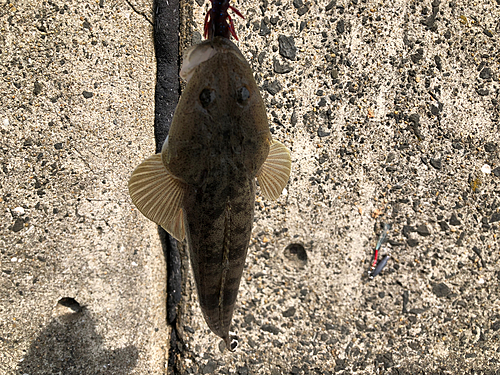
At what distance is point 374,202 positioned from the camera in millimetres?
2939

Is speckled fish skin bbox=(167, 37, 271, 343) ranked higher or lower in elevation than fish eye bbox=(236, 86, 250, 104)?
lower

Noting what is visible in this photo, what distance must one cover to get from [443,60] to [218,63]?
2.12 metres

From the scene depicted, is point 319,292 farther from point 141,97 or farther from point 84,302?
point 141,97

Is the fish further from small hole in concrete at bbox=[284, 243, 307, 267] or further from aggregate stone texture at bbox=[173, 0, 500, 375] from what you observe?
small hole in concrete at bbox=[284, 243, 307, 267]

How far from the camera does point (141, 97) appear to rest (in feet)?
9.25

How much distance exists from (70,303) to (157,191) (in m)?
1.31

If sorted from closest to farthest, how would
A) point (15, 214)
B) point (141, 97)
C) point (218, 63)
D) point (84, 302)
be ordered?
point (218, 63)
point (15, 214)
point (84, 302)
point (141, 97)

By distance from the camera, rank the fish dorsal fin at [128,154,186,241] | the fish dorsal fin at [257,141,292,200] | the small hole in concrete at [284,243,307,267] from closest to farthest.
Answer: the fish dorsal fin at [128,154,186,241], the fish dorsal fin at [257,141,292,200], the small hole in concrete at [284,243,307,267]

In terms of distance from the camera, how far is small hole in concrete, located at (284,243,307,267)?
9.68 ft

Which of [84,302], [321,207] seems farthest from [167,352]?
[321,207]

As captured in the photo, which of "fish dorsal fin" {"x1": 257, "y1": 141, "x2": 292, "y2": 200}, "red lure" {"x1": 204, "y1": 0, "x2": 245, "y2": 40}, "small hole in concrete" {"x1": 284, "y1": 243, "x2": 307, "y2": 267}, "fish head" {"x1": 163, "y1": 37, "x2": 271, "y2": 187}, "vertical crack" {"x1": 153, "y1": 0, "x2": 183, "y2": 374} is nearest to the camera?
"red lure" {"x1": 204, "y1": 0, "x2": 245, "y2": 40}

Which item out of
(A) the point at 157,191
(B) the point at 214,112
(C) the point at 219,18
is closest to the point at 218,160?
(B) the point at 214,112

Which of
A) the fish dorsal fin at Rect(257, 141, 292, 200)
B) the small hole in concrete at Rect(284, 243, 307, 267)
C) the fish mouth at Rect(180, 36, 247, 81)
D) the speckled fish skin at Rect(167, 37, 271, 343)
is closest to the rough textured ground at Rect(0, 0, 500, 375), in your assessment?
the small hole in concrete at Rect(284, 243, 307, 267)

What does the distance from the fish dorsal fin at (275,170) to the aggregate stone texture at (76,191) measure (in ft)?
3.72
